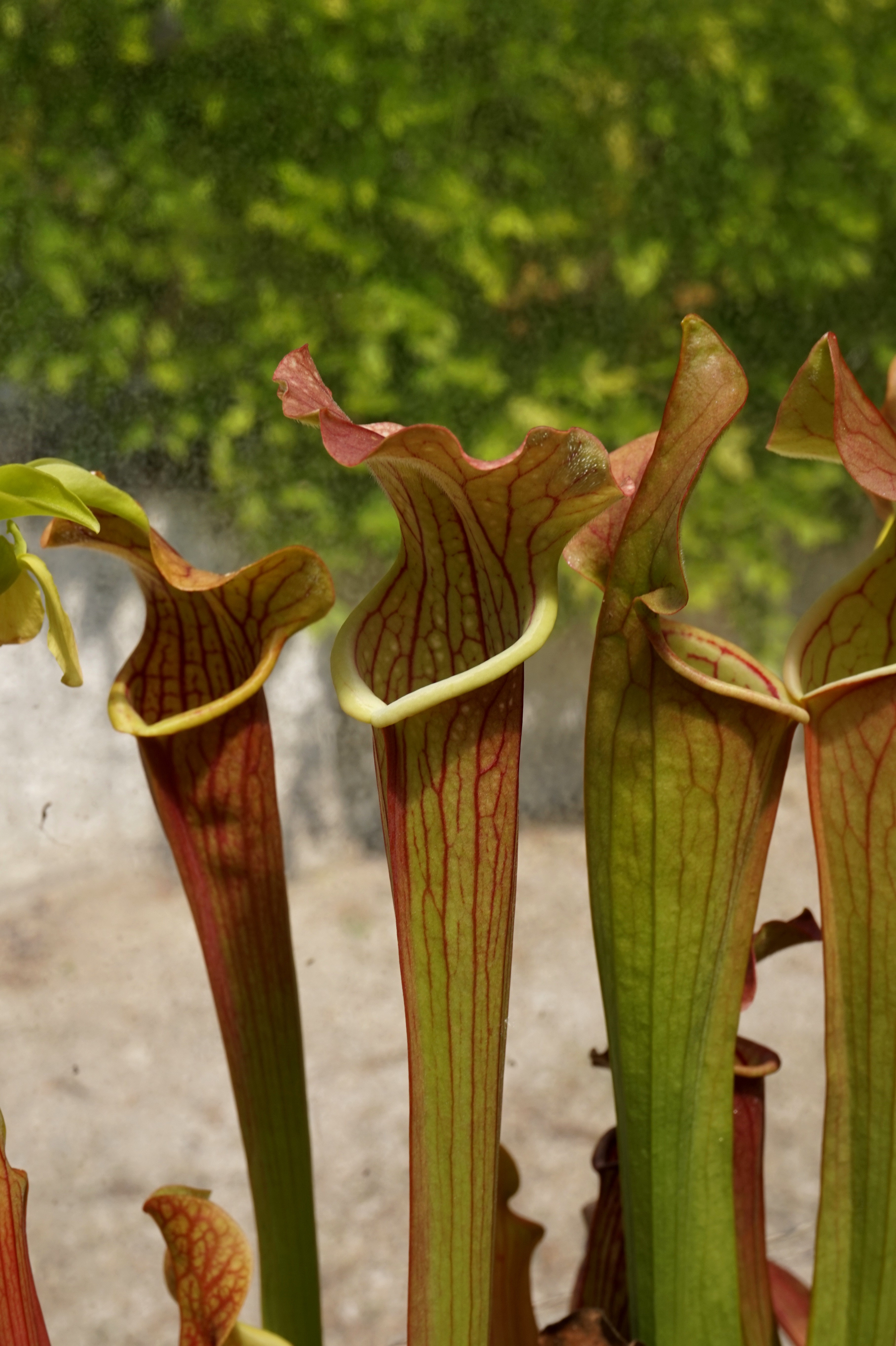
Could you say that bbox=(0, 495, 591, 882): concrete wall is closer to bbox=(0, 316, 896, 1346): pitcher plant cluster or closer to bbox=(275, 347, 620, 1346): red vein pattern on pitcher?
bbox=(0, 316, 896, 1346): pitcher plant cluster

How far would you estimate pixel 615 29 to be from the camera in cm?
113

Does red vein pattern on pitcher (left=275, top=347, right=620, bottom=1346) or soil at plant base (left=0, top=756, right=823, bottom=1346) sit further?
soil at plant base (left=0, top=756, right=823, bottom=1346)

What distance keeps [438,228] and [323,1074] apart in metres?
0.87

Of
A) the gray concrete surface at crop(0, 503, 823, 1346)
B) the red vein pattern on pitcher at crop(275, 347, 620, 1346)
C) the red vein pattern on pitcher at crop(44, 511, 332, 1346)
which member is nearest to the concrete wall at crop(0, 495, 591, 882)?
the gray concrete surface at crop(0, 503, 823, 1346)

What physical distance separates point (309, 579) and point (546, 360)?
30.5 inches

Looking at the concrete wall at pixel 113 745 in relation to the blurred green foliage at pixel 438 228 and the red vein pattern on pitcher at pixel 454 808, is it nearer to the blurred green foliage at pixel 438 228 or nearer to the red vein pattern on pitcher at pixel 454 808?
the blurred green foliage at pixel 438 228

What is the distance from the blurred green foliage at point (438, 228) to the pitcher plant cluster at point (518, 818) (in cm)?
54

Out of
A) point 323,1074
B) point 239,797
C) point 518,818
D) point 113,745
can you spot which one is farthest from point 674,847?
point 323,1074

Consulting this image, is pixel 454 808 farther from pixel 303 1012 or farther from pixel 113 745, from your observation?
pixel 303 1012

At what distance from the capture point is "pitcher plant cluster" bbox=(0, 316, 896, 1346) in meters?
0.38

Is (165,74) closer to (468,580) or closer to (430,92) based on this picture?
(430,92)

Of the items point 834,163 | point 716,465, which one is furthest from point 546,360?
point 834,163

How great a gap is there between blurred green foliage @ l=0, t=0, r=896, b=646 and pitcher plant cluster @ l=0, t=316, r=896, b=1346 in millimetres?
543

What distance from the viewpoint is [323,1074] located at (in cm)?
110
